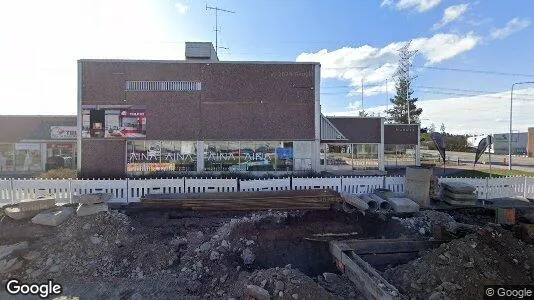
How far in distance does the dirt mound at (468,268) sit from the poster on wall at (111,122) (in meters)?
20.5

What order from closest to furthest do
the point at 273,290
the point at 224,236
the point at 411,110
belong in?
the point at 273,290 < the point at 224,236 < the point at 411,110

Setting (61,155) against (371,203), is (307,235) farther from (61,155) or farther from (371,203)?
(61,155)

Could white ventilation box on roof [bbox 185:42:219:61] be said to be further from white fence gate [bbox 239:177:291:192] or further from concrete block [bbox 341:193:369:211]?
concrete block [bbox 341:193:369:211]

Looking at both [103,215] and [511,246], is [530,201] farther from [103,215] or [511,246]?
[103,215]

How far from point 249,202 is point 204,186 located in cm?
A: 279

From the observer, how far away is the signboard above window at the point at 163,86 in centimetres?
2347

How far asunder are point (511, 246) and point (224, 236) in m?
7.08

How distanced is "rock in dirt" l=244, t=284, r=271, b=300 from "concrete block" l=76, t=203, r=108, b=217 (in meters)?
6.79

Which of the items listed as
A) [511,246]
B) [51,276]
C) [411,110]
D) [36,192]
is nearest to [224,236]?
[51,276]

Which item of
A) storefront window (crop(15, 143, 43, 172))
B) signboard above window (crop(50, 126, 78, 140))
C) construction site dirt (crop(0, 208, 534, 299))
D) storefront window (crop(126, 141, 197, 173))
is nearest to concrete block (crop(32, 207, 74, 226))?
construction site dirt (crop(0, 208, 534, 299))

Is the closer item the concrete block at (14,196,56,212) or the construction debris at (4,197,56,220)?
the construction debris at (4,197,56,220)

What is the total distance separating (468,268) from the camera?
21.8 ft

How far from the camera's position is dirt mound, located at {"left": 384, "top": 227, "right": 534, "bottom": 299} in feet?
20.8

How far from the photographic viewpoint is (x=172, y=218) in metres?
11.7
